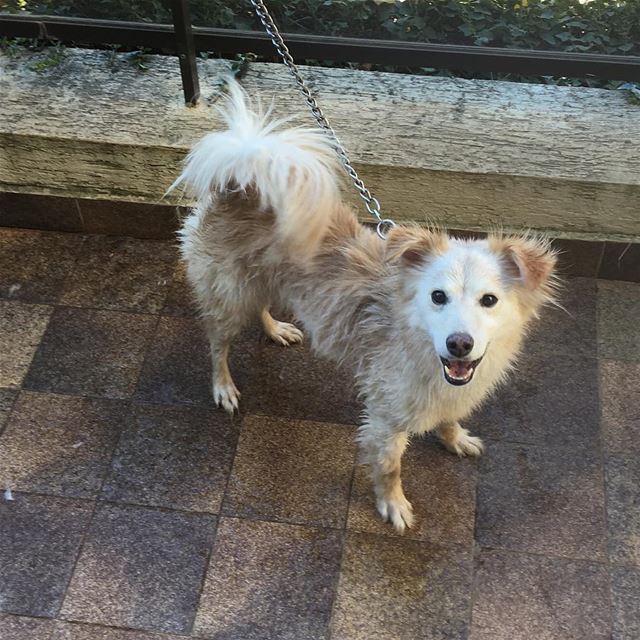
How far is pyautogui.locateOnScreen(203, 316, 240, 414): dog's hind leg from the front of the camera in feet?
11.8

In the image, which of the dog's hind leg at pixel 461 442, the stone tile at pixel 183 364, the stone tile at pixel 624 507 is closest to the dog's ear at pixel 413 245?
the dog's hind leg at pixel 461 442

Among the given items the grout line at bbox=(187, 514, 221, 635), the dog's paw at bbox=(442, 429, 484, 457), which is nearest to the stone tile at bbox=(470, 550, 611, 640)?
the dog's paw at bbox=(442, 429, 484, 457)

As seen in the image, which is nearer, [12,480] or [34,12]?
[12,480]

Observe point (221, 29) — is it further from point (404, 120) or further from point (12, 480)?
point (12, 480)

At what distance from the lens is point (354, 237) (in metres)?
3.11

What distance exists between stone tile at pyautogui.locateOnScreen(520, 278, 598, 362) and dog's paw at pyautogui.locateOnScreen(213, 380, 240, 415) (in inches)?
58.1

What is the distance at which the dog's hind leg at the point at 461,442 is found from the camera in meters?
3.46

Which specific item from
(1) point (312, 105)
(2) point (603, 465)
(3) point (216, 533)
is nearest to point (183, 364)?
(3) point (216, 533)

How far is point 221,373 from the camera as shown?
145 inches

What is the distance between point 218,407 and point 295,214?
3.93 ft

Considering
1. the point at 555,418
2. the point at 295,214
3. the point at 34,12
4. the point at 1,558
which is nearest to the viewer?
the point at 295,214

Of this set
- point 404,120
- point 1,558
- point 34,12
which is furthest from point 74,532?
point 34,12

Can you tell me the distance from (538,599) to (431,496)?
60 cm

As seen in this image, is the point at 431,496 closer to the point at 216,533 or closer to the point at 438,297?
the point at 216,533
